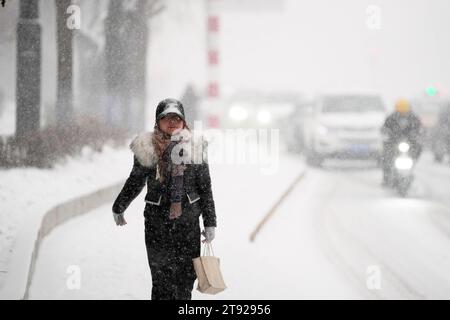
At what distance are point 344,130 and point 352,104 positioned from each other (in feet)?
5.38

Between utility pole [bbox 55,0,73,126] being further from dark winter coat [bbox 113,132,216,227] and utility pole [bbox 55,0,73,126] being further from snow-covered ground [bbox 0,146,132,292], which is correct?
dark winter coat [bbox 113,132,216,227]

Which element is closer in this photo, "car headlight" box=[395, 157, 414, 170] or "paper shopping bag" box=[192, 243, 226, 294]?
"paper shopping bag" box=[192, 243, 226, 294]

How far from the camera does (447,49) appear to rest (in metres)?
75.6

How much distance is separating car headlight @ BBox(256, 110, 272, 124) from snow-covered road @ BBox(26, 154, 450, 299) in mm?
13095

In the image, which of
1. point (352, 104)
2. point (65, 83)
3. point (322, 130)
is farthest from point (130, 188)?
point (352, 104)

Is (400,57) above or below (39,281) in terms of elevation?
above

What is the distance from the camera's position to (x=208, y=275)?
204 inches

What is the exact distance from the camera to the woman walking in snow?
16.9ft

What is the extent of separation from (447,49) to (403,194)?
64.2m

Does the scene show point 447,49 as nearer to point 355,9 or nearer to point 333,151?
point 355,9

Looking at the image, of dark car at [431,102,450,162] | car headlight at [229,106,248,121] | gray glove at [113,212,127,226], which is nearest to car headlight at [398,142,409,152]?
dark car at [431,102,450,162]

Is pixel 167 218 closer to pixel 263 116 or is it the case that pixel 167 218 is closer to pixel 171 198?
pixel 171 198
